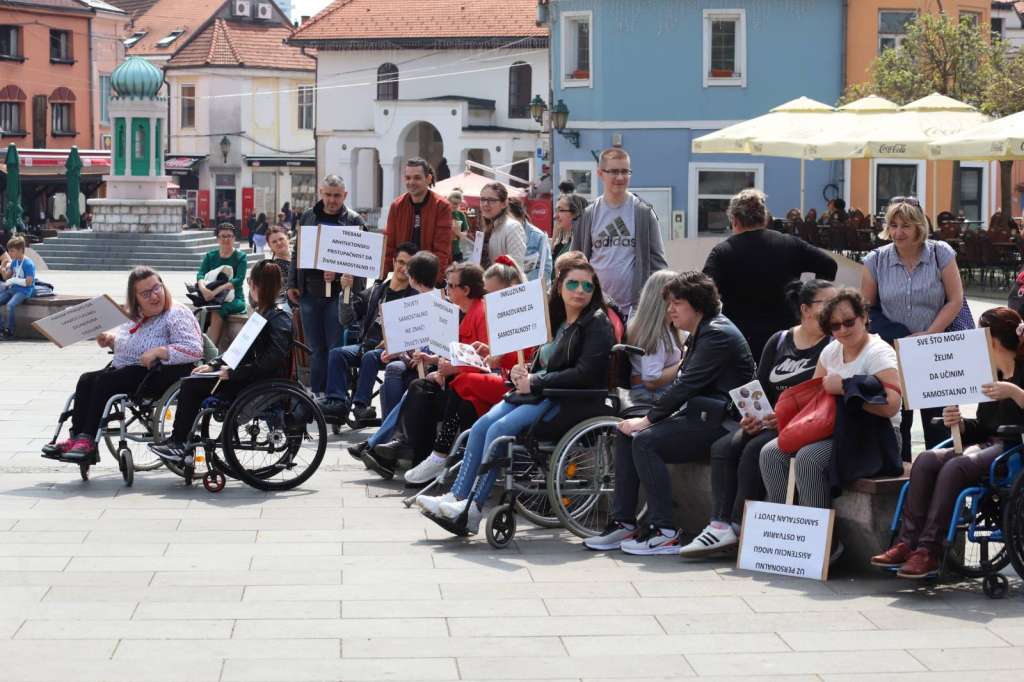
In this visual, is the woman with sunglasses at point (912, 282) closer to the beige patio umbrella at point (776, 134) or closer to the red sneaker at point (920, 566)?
the red sneaker at point (920, 566)

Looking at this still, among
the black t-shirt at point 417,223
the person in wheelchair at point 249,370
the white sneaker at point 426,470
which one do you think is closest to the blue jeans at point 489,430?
the white sneaker at point 426,470

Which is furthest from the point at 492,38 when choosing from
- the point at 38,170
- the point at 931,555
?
the point at 931,555

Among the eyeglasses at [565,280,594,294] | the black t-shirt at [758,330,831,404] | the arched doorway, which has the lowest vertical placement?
the black t-shirt at [758,330,831,404]

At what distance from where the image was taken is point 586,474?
8.84m

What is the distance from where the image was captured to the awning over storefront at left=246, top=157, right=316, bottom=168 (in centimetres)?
7269

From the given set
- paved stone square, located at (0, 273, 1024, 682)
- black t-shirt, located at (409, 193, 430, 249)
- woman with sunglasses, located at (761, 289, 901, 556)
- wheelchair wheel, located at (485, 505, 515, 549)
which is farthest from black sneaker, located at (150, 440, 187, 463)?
woman with sunglasses, located at (761, 289, 901, 556)

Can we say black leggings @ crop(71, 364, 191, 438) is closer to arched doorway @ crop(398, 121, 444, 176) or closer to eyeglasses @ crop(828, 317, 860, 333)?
eyeglasses @ crop(828, 317, 860, 333)

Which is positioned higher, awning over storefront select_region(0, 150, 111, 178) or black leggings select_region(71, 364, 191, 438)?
awning over storefront select_region(0, 150, 111, 178)

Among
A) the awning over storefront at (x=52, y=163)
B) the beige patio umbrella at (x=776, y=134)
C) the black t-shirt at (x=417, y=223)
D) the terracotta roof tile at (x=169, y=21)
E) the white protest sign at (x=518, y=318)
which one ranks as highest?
the terracotta roof tile at (x=169, y=21)

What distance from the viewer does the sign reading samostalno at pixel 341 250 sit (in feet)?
41.0

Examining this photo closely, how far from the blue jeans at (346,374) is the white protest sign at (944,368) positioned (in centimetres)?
507

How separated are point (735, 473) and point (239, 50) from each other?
67.9 meters

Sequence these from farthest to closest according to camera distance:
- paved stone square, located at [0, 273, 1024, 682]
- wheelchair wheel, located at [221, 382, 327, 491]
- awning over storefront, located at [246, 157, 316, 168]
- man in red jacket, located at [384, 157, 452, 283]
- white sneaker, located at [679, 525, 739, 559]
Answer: awning over storefront, located at [246, 157, 316, 168] < man in red jacket, located at [384, 157, 452, 283] < wheelchair wheel, located at [221, 382, 327, 491] < white sneaker, located at [679, 525, 739, 559] < paved stone square, located at [0, 273, 1024, 682]

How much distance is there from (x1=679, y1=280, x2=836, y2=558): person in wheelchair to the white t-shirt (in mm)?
277
